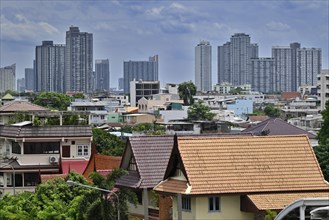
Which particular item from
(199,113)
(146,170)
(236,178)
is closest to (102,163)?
(146,170)

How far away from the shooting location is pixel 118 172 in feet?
125

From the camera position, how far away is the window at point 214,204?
35781mm

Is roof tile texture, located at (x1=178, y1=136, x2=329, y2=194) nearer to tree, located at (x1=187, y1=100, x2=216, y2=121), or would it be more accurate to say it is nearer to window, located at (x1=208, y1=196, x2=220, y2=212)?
window, located at (x1=208, y1=196, x2=220, y2=212)

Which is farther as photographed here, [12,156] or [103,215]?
[12,156]

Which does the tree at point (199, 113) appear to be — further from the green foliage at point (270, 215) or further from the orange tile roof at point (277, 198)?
the green foliage at point (270, 215)

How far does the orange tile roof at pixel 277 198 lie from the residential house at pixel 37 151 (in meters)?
28.1

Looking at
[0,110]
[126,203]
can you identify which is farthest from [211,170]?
[0,110]

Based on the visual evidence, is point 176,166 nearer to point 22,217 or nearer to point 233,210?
point 233,210

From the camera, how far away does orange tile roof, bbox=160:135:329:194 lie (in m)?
36.1

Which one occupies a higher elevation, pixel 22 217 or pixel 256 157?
pixel 256 157

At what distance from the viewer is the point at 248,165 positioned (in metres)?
37.1

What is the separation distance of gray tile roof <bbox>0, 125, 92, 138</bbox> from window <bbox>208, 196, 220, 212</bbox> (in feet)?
93.8

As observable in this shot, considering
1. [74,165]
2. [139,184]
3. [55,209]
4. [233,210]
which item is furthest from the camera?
[74,165]

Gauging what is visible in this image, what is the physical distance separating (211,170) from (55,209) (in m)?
9.52
